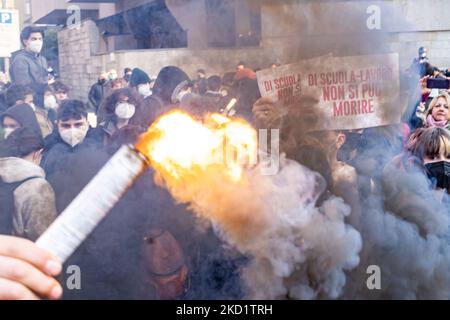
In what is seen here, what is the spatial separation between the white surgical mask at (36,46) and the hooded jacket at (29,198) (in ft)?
2.32

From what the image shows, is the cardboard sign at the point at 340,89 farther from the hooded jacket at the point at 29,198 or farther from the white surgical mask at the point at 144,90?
the hooded jacket at the point at 29,198

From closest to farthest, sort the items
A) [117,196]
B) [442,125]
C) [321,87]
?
[117,196] → [321,87] → [442,125]

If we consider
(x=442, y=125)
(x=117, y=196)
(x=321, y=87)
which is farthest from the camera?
(x=442, y=125)

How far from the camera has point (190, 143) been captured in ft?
13.6

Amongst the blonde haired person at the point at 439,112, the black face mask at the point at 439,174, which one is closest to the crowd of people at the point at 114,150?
the black face mask at the point at 439,174

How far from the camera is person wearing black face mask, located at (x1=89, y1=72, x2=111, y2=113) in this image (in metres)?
4.22

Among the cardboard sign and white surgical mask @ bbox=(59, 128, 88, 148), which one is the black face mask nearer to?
the cardboard sign

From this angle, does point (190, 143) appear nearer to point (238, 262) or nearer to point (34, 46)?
point (238, 262)

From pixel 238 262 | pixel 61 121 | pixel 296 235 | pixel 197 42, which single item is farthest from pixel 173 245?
pixel 197 42

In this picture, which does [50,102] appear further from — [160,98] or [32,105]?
[160,98]

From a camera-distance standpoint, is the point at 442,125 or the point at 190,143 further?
the point at 442,125

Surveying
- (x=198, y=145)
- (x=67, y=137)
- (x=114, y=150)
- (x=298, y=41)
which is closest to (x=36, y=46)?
(x=67, y=137)

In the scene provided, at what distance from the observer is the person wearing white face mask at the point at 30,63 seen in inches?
166
